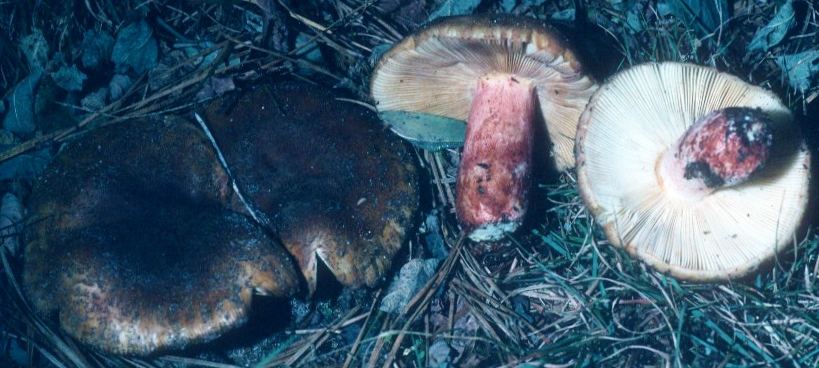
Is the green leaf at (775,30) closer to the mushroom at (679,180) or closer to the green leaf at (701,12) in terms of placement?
the green leaf at (701,12)

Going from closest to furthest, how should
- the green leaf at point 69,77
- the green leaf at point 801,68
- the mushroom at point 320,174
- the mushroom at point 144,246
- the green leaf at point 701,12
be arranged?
1. the mushroom at point 144,246
2. the mushroom at point 320,174
3. the green leaf at point 801,68
4. the green leaf at point 701,12
5. the green leaf at point 69,77

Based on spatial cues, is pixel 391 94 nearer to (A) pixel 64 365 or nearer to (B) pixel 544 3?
(B) pixel 544 3

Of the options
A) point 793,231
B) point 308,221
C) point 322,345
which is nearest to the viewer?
point 793,231

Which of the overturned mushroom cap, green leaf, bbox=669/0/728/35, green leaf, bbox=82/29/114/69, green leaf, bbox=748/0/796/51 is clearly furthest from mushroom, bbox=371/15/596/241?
green leaf, bbox=82/29/114/69

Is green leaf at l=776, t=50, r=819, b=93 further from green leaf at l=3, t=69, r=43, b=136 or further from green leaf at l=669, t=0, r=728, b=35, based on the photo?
green leaf at l=3, t=69, r=43, b=136

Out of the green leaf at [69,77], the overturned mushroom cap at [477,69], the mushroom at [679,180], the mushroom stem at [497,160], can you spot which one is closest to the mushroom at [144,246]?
the green leaf at [69,77]

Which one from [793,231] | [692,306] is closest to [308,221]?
[692,306]

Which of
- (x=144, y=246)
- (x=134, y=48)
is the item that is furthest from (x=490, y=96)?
(x=134, y=48)

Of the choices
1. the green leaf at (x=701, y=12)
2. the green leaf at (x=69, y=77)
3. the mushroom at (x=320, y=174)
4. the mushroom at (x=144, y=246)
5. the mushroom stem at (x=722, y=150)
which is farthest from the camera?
the green leaf at (x=69, y=77)
